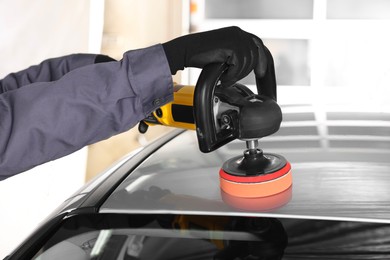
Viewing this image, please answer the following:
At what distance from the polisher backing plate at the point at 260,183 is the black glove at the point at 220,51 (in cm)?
18

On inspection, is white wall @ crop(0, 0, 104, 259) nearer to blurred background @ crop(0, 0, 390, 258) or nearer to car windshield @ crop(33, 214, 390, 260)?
blurred background @ crop(0, 0, 390, 258)

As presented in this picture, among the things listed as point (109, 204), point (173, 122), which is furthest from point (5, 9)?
point (109, 204)

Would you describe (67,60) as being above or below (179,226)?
above

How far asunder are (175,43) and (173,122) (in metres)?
0.21

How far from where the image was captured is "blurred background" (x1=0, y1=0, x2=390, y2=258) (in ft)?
8.70

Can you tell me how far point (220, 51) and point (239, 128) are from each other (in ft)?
0.47

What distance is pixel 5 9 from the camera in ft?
7.59

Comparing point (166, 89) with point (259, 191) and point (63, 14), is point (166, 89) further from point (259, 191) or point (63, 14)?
point (63, 14)

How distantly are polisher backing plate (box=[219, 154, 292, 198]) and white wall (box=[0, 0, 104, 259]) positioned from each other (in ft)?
5.48

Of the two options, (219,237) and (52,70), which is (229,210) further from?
(52,70)

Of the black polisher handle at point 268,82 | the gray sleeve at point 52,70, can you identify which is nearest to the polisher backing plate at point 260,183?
the black polisher handle at point 268,82

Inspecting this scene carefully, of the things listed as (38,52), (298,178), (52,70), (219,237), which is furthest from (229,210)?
(38,52)

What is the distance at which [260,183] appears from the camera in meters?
0.95

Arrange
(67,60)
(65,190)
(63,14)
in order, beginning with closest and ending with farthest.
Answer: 1. (67,60)
2. (63,14)
3. (65,190)
